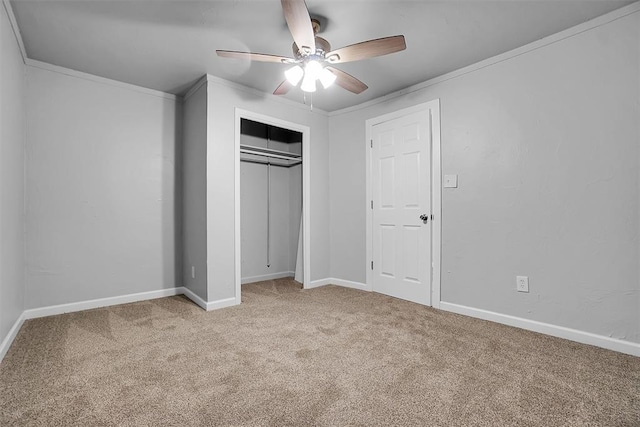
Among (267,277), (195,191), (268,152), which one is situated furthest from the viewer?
(267,277)

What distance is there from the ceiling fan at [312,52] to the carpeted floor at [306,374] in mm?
2019

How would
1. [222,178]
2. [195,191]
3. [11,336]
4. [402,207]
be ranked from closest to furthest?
[11,336] < [222,178] < [195,191] < [402,207]

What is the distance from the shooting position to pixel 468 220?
296cm

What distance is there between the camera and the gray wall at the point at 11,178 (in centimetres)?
A: 207

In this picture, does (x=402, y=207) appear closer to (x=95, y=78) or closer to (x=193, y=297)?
(x=193, y=297)

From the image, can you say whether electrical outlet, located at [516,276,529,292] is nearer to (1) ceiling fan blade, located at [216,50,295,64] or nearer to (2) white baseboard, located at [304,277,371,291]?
(2) white baseboard, located at [304,277,371,291]

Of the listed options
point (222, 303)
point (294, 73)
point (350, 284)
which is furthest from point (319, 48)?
point (350, 284)

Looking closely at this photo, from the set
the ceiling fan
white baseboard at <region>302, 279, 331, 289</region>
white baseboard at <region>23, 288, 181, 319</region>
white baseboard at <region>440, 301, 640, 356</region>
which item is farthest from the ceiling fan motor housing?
white baseboard at <region>23, 288, 181, 319</region>

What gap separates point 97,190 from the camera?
318 centimetres

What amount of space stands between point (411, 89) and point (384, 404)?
10.0 feet

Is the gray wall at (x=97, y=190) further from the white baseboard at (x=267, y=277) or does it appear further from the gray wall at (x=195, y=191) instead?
the white baseboard at (x=267, y=277)

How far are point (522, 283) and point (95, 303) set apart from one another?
3.99 meters

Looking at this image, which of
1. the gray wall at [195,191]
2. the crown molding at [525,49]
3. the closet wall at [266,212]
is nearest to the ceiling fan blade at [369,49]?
the crown molding at [525,49]

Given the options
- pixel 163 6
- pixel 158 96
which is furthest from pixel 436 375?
pixel 158 96
